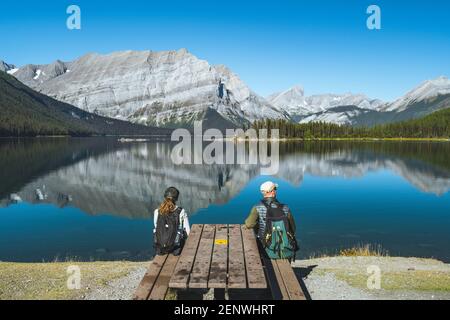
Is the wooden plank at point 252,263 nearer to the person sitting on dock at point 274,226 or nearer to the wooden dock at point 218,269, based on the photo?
the wooden dock at point 218,269

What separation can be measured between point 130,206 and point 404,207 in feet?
115

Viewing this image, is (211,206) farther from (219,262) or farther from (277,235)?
(219,262)

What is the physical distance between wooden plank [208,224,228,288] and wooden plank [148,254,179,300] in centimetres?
153

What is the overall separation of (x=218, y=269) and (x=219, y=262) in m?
0.70

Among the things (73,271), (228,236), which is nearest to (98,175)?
(73,271)

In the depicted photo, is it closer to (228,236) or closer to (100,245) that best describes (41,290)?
(228,236)

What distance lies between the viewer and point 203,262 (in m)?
13.8

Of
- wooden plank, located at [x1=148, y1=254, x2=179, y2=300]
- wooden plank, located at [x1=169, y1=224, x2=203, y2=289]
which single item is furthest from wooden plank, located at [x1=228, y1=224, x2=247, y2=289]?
wooden plank, located at [x1=148, y1=254, x2=179, y2=300]

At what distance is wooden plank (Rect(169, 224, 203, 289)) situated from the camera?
12.1 metres

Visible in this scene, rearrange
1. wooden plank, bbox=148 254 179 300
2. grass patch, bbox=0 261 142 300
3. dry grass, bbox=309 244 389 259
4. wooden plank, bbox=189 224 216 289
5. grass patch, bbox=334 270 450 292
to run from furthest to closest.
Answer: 1. dry grass, bbox=309 244 389 259
2. grass patch, bbox=334 270 450 292
3. grass patch, bbox=0 261 142 300
4. wooden plank, bbox=148 254 179 300
5. wooden plank, bbox=189 224 216 289

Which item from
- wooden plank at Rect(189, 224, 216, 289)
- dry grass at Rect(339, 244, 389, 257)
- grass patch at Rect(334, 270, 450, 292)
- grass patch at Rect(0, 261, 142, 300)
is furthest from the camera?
dry grass at Rect(339, 244, 389, 257)

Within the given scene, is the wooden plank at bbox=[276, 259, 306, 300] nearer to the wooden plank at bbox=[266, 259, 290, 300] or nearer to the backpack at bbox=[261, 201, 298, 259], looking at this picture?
the wooden plank at bbox=[266, 259, 290, 300]

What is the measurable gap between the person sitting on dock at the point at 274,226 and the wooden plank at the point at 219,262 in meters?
1.62
